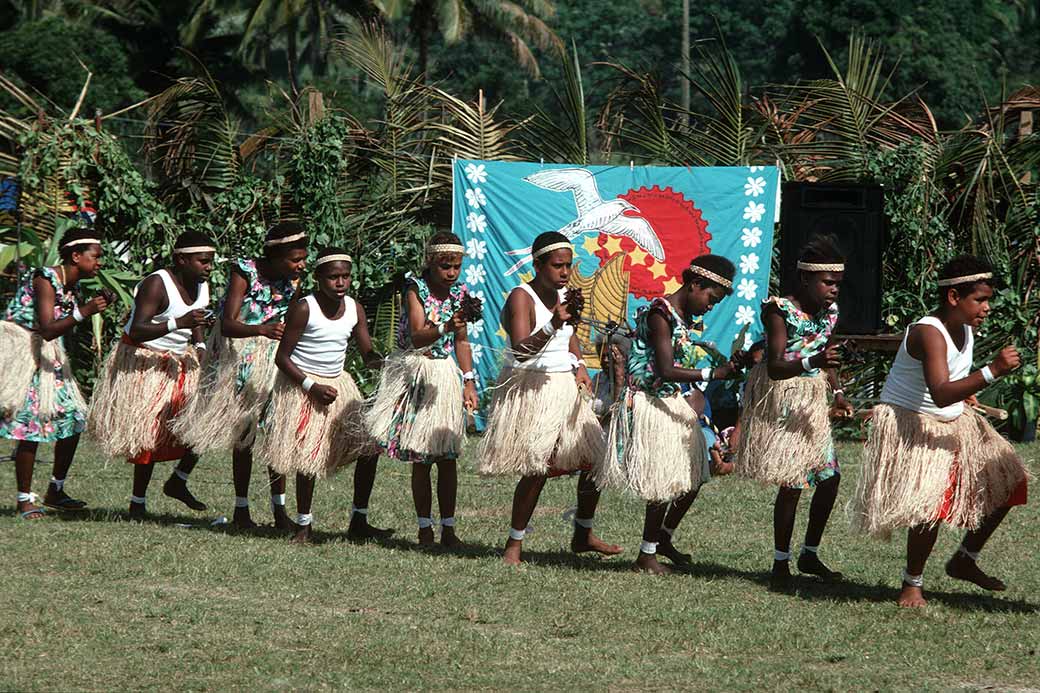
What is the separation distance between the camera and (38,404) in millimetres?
8141

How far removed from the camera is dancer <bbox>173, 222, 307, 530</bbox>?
7.68 metres

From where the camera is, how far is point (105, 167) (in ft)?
45.4

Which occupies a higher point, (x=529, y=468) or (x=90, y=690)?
(x=529, y=468)

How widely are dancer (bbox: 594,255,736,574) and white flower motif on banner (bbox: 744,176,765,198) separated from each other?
6352 millimetres

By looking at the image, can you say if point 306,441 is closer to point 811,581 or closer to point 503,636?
point 503,636

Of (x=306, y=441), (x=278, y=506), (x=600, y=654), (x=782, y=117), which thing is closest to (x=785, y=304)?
(x=600, y=654)

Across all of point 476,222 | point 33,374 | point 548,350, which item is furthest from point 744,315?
point 33,374

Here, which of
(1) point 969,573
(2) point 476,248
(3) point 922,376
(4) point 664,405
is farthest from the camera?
(2) point 476,248

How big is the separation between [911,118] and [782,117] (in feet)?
4.04

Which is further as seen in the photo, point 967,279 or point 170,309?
point 170,309

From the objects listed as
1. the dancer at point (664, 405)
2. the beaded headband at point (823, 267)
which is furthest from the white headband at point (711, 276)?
the beaded headband at point (823, 267)

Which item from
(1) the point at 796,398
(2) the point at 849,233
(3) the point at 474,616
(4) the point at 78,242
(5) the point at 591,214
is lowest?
(3) the point at 474,616

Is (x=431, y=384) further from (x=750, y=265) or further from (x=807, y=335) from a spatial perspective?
(x=750, y=265)

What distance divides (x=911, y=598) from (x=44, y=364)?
4.89 metres
